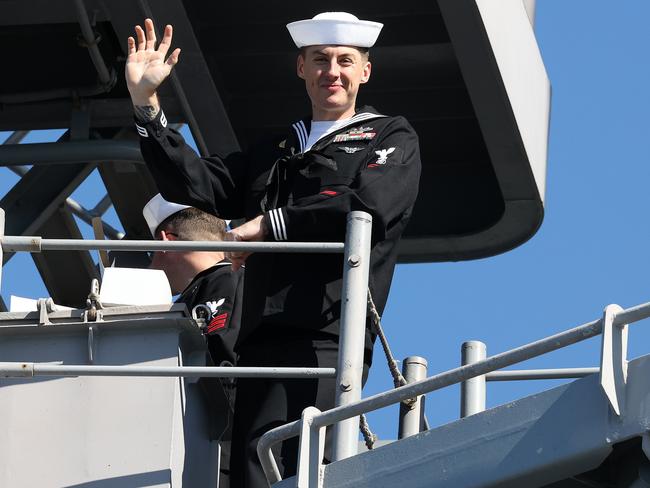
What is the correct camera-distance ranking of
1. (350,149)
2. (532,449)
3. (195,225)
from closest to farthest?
(532,449) → (350,149) → (195,225)

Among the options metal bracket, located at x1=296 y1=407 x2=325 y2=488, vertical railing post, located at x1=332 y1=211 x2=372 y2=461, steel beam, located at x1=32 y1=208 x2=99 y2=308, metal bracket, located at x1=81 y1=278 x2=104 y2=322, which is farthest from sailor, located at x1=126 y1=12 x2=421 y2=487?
steel beam, located at x1=32 y1=208 x2=99 y2=308

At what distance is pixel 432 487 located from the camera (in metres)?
4.67

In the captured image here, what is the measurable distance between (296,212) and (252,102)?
4687 millimetres

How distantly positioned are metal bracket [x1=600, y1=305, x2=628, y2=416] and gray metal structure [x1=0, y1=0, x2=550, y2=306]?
15.2 feet

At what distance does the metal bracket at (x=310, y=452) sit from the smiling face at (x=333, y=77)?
1686 millimetres

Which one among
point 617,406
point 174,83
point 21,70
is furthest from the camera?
point 21,70

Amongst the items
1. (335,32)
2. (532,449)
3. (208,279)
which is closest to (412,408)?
(208,279)

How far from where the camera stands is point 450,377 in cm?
454

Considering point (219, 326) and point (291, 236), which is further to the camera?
point (219, 326)

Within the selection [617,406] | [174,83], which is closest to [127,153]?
[174,83]

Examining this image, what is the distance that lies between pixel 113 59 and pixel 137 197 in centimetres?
91

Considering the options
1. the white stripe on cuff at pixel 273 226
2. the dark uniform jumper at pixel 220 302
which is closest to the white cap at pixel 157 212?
the dark uniform jumper at pixel 220 302

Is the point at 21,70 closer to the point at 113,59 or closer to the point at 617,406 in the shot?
the point at 113,59

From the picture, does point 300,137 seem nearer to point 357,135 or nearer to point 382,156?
point 357,135
